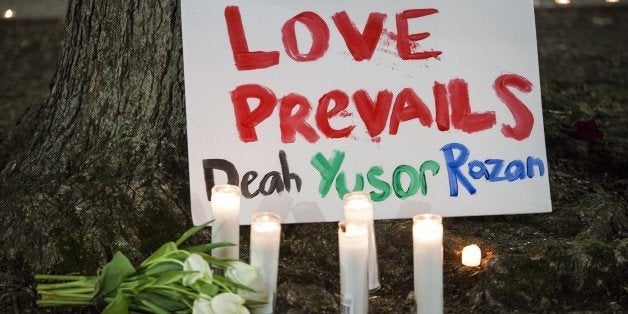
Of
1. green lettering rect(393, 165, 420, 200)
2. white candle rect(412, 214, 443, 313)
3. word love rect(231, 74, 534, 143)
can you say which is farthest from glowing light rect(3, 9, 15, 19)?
white candle rect(412, 214, 443, 313)

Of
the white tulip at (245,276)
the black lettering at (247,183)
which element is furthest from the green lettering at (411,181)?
the white tulip at (245,276)

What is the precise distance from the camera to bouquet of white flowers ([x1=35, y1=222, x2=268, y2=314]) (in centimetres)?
208

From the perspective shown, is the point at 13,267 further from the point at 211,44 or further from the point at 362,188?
the point at 362,188

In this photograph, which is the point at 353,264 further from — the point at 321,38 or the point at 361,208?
the point at 321,38

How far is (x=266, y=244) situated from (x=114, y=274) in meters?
0.35

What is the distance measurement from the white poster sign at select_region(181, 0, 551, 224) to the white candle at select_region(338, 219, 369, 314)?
1.39ft

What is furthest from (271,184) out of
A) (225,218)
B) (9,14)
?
(9,14)

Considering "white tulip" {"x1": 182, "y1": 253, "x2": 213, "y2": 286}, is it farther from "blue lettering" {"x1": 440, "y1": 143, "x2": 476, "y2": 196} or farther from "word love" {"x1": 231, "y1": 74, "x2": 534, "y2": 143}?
"blue lettering" {"x1": 440, "y1": 143, "x2": 476, "y2": 196}

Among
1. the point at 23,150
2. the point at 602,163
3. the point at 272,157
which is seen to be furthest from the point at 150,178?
the point at 602,163

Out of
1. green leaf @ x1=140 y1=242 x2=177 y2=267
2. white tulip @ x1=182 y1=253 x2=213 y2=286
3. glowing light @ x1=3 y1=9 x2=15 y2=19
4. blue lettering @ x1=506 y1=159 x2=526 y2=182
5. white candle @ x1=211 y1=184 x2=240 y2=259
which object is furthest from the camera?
glowing light @ x1=3 y1=9 x2=15 y2=19

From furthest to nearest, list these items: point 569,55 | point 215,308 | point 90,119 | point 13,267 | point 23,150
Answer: point 569,55, point 23,150, point 90,119, point 13,267, point 215,308

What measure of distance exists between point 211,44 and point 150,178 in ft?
1.38

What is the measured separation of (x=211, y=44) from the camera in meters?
2.62

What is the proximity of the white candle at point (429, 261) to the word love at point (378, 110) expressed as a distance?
1.62 feet
